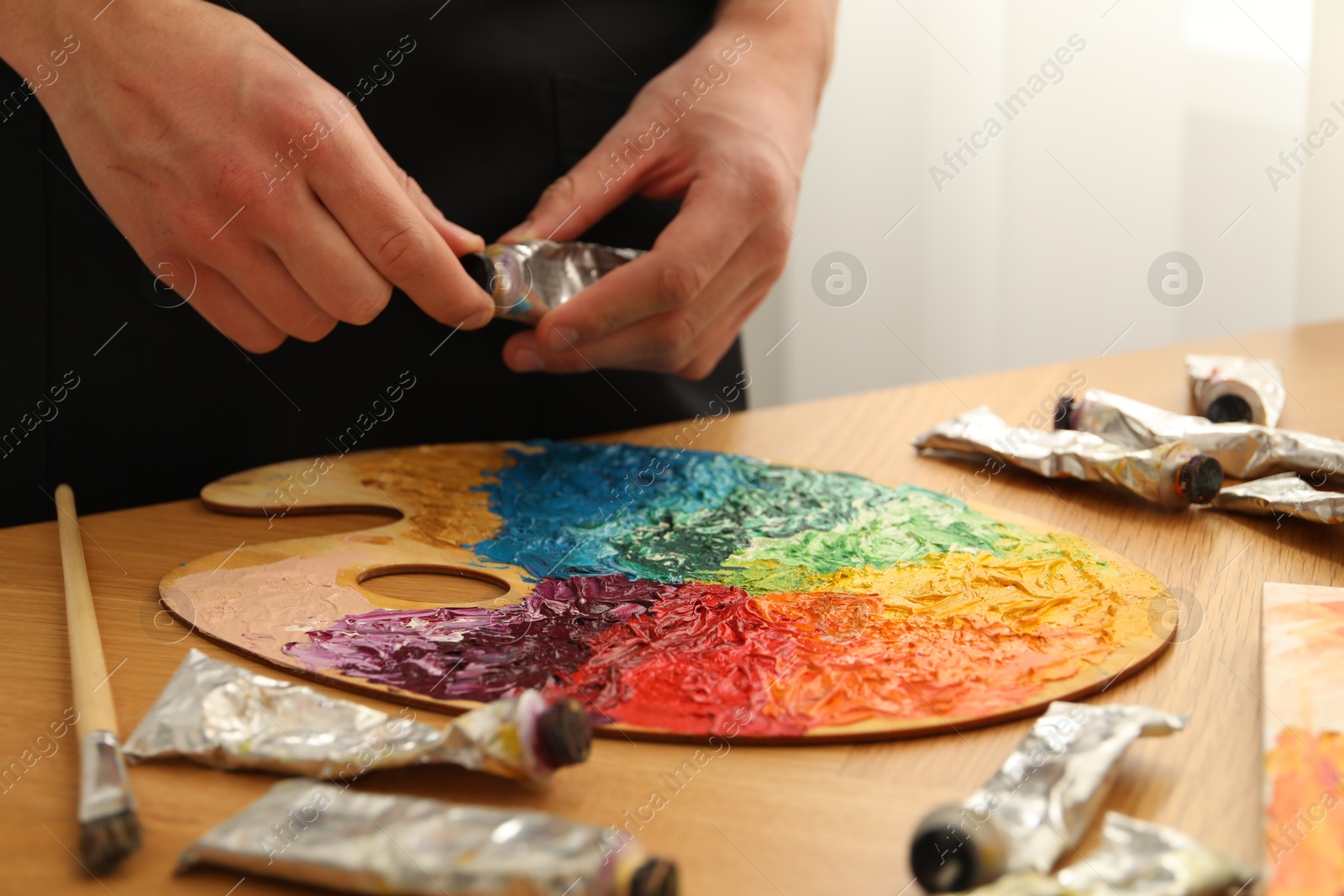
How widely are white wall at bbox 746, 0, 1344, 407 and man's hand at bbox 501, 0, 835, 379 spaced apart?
3.27ft

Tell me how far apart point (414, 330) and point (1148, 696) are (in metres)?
0.70

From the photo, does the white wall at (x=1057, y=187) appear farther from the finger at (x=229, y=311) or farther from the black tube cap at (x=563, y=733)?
the black tube cap at (x=563, y=733)

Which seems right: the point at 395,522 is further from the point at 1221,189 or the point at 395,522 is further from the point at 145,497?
the point at 1221,189

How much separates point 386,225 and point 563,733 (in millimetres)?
430

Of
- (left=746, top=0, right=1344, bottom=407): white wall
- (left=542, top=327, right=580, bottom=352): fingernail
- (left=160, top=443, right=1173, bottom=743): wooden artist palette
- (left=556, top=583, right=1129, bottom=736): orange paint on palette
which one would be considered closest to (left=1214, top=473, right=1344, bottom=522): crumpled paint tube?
(left=160, top=443, right=1173, bottom=743): wooden artist palette

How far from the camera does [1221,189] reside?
1.87m

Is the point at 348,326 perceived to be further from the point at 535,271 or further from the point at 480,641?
the point at 480,641

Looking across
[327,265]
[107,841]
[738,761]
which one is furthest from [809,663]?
[327,265]

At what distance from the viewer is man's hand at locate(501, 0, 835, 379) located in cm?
92

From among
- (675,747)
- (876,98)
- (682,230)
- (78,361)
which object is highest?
(876,98)

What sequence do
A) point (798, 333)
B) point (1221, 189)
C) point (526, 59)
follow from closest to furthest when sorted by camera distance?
1. point (526, 59)
2. point (1221, 189)
3. point (798, 333)

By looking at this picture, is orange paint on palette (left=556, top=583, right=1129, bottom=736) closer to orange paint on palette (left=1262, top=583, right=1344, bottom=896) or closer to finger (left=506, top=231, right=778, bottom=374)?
orange paint on palette (left=1262, top=583, right=1344, bottom=896)

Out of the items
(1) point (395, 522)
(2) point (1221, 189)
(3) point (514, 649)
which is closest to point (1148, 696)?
(3) point (514, 649)

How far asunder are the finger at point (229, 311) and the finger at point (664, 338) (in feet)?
0.71
